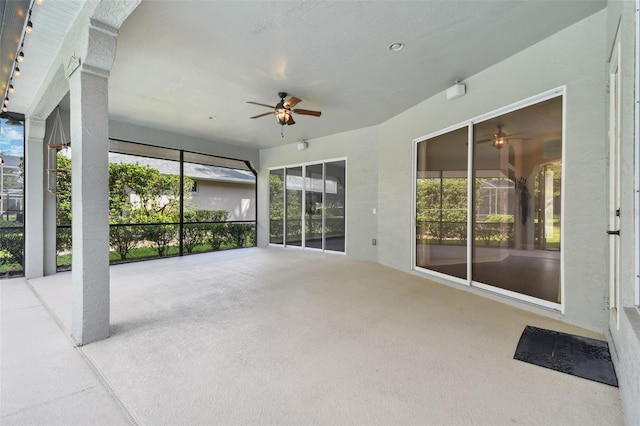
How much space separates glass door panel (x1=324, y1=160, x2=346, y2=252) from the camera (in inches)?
283

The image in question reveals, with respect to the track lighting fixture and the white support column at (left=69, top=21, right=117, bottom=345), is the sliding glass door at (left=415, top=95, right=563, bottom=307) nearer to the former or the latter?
the white support column at (left=69, top=21, right=117, bottom=345)

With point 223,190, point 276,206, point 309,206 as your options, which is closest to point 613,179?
point 309,206

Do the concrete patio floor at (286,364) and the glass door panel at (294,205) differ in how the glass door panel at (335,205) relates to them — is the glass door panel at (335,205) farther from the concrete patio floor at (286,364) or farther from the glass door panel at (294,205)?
the concrete patio floor at (286,364)

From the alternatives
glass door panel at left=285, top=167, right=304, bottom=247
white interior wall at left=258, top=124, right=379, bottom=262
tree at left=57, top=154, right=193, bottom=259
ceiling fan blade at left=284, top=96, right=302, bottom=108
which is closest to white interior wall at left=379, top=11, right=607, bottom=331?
ceiling fan blade at left=284, top=96, right=302, bottom=108

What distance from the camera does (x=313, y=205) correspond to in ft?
25.7

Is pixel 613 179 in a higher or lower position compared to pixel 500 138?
lower

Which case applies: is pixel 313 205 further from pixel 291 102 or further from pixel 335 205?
pixel 291 102

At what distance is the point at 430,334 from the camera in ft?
9.19

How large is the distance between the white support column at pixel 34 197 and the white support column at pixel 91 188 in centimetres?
342

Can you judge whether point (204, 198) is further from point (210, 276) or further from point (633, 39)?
point (633, 39)

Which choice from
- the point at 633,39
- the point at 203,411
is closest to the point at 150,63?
the point at 203,411

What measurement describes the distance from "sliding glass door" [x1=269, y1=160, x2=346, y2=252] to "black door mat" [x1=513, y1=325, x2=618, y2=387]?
185 inches

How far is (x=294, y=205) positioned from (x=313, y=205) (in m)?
0.68

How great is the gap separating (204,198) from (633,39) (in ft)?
30.4
